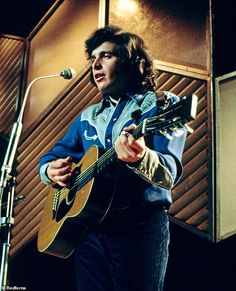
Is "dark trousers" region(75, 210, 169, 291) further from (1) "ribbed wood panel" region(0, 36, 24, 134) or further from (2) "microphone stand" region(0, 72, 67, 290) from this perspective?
(1) "ribbed wood panel" region(0, 36, 24, 134)

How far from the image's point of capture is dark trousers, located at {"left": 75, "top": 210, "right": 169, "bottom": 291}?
1.75 m

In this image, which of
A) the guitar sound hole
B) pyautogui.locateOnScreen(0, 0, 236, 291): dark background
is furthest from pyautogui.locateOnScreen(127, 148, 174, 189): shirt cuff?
pyautogui.locateOnScreen(0, 0, 236, 291): dark background

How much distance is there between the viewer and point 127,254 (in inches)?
70.3

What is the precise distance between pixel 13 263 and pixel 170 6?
3.05 m

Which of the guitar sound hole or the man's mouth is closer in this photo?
the guitar sound hole

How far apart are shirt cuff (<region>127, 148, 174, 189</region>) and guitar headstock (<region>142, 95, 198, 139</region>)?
0.40ft

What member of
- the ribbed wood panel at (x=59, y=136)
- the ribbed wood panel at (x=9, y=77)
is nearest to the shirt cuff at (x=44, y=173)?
the ribbed wood panel at (x=59, y=136)

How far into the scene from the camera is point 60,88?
4.32 m

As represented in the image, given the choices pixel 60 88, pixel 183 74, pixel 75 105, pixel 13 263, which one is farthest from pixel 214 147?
pixel 13 263

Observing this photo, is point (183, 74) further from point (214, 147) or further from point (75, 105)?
point (75, 105)

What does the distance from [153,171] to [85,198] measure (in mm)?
446

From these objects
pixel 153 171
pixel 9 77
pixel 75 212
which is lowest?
pixel 75 212

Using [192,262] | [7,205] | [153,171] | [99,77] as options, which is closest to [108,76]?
[99,77]

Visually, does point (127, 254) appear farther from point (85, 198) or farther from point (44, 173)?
point (44, 173)
